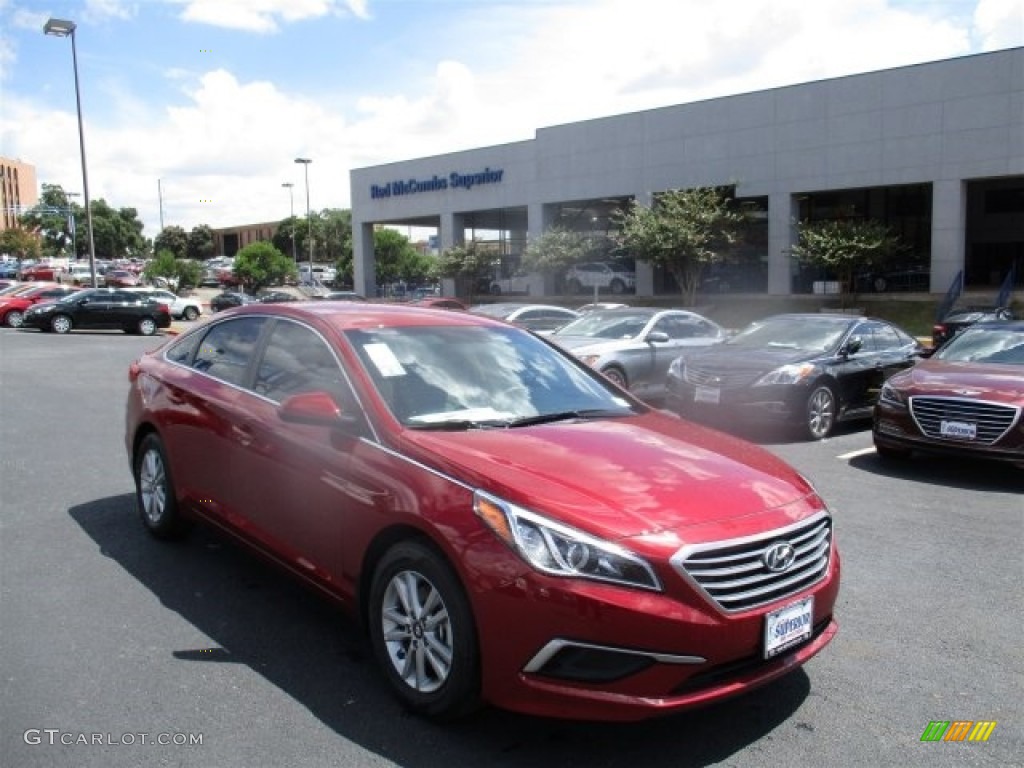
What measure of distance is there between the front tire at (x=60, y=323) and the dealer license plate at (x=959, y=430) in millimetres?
27929

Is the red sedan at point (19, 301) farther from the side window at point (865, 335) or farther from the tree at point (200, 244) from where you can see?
the tree at point (200, 244)

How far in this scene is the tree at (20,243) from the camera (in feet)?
298

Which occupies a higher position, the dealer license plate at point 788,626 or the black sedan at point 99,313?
the black sedan at point 99,313

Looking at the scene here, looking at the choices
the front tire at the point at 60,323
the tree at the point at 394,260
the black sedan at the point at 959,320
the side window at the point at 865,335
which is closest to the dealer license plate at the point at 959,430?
the side window at the point at 865,335

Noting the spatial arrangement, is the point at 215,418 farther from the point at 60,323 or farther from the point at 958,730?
the point at 60,323

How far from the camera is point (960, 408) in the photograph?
296 inches

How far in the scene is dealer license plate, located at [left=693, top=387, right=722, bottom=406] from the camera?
32.5 ft

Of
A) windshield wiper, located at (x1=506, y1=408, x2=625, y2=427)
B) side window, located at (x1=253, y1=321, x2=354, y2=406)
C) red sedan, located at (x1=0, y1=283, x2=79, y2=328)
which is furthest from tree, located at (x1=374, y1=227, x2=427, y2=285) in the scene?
windshield wiper, located at (x1=506, y1=408, x2=625, y2=427)

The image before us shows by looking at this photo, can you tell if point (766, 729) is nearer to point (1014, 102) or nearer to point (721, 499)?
point (721, 499)

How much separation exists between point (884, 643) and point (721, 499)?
155 centimetres

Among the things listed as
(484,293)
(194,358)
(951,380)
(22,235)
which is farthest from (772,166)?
(22,235)

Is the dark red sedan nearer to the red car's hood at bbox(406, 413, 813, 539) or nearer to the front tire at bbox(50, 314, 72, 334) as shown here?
the red car's hood at bbox(406, 413, 813, 539)

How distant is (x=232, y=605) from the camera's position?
4.51m

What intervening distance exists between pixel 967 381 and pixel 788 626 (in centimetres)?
561
